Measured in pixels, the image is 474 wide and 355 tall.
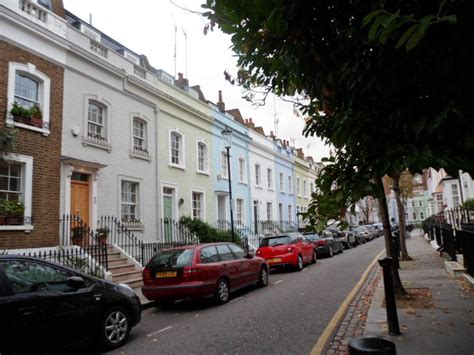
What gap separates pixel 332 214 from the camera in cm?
393

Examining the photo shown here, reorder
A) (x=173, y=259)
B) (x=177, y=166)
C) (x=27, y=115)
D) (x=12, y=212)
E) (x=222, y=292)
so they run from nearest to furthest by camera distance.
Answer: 1. (x=173, y=259)
2. (x=222, y=292)
3. (x=12, y=212)
4. (x=27, y=115)
5. (x=177, y=166)

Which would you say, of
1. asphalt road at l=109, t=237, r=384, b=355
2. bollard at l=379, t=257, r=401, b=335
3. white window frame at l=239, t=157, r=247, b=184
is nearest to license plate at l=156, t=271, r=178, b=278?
asphalt road at l=109, t=237, r=384, b=355

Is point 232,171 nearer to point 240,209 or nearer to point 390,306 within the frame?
point 240,209

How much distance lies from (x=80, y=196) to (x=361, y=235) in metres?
26.2

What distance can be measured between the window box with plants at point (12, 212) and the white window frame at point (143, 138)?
5553 mm

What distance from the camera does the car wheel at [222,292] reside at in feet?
32.3

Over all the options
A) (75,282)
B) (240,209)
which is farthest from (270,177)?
(75,282)

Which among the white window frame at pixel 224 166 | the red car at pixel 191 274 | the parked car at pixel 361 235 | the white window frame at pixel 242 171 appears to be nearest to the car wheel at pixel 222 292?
the red car at pixel 191 274

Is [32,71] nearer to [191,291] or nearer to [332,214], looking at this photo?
[191,291]

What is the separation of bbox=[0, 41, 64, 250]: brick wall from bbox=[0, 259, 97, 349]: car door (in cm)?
604

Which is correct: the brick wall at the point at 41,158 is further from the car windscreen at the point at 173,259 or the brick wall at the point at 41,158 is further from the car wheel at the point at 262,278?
the car wheel at the point at 262,278

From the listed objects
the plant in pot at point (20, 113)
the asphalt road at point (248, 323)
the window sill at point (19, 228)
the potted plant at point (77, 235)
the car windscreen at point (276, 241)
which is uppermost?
the plant in pot at point (20, 113)

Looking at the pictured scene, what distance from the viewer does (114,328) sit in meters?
6.66

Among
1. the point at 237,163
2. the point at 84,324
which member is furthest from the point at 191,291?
the point at 237,163
